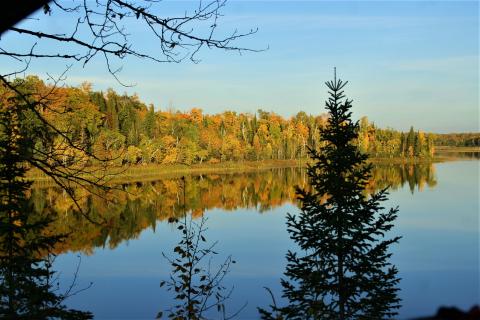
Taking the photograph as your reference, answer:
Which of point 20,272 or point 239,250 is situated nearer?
point 20,272

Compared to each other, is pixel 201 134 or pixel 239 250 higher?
pixel 201 134

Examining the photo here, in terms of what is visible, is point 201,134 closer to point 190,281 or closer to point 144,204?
point 144,204

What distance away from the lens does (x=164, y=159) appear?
69875 mm

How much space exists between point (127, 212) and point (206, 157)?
50.1 m

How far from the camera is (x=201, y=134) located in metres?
84.2

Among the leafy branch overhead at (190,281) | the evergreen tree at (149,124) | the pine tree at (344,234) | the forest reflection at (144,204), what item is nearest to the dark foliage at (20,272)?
the leafy branch overhead at (190,281)

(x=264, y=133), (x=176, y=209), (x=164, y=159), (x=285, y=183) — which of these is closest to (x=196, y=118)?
(x=264, y=133)

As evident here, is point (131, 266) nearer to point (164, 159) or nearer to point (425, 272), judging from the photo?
point (425, 272)

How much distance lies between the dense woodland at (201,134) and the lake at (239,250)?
1652cm

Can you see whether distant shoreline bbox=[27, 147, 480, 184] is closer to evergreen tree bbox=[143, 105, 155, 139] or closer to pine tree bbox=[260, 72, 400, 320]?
evergreen tree bbox=[143, 105, 155, 139]

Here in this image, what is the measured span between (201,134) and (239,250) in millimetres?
64099

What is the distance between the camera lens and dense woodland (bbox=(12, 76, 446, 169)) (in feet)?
221

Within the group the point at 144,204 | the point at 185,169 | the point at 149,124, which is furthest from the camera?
the point at 149,124

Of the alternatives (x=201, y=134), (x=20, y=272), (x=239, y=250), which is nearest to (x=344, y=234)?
(x=20, y=272)
